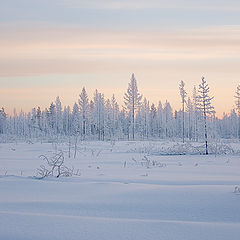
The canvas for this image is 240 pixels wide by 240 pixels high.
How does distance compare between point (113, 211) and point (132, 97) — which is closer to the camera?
point (113, 211)

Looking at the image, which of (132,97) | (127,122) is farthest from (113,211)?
(127,122)

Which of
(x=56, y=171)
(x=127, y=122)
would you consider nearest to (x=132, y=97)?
(x=127, y=122)

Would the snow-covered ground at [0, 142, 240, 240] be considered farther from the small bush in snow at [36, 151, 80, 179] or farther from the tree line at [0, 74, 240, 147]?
the tree line at [0, 74, 240, 147]

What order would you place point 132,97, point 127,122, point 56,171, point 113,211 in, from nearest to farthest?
point 113,211 < point 56,171 < point 132,97 < point 127,122

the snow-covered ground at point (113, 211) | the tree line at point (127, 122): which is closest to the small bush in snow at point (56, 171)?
the snow-covered ground at point (113, 211)

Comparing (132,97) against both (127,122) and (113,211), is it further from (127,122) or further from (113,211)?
(113,211)

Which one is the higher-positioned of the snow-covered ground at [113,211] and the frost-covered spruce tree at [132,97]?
the frost-covered spruce tree at [132,97]

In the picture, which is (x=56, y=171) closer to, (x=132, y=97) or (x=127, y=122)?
(x=132, y=97)

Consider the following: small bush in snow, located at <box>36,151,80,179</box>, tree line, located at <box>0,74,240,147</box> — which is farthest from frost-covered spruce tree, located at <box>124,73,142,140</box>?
small bush in snow, located at <box>36,151,80,179</box>

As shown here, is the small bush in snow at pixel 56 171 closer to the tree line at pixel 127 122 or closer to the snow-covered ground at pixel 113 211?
the snow-covered ground at pixel 113 211

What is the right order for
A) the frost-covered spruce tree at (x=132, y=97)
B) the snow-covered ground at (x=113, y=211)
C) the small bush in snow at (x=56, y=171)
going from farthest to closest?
the frost-covered spruce tree at (x=132, y=97) → the small bush in snow at (x=56, y=171) → the snow-covered ground at (x=113, y=211)

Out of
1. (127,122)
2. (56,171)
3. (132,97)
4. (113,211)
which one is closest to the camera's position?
(113,211)

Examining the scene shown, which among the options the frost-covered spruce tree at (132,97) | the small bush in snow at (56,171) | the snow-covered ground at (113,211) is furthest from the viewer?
the frost-covered spruce tree at (132,97)

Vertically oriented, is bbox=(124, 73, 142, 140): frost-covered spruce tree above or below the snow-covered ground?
above
